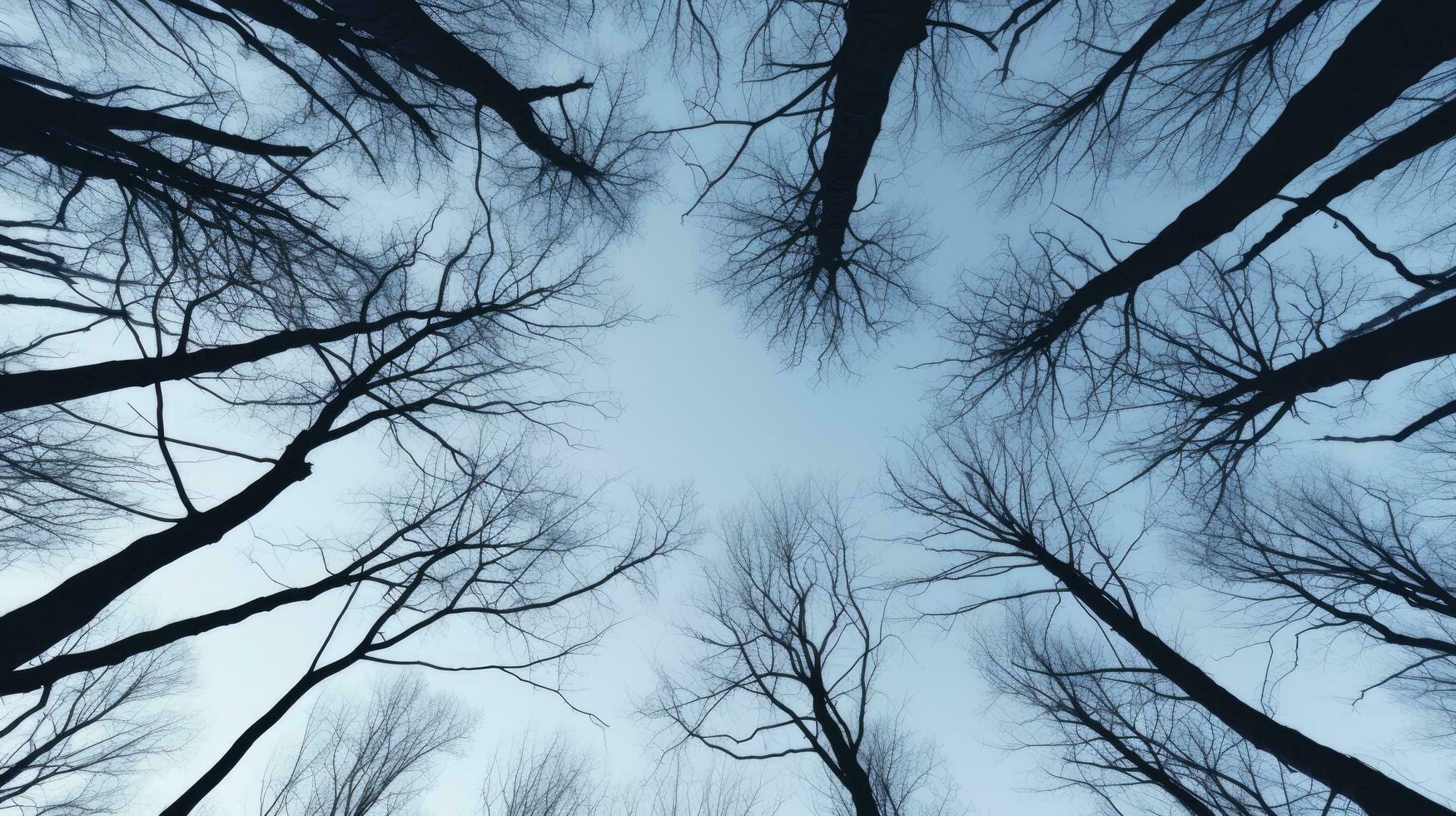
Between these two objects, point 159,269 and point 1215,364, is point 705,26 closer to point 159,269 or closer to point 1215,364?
point 159,269

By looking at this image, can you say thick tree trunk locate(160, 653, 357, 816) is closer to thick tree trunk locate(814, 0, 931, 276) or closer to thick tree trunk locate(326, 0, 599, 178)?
thick tree trunk locate(326, 0, 599, 178)

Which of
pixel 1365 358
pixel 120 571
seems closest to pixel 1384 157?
pixel 1365 358

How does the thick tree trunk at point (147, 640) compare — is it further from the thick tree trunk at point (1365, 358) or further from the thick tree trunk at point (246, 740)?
the thick tree trunk at point (1365, 358)

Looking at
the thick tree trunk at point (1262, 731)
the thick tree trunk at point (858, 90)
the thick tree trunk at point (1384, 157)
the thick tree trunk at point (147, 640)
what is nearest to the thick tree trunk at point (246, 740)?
the thick tree trunk at point (147, 640)

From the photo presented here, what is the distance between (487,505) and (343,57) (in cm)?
450

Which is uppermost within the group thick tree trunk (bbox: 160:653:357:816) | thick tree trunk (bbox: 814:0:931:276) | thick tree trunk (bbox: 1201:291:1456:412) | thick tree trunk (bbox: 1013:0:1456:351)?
thick tree trunk (bbox: 814:0:931:276)

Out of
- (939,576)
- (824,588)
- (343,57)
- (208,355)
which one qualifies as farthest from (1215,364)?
(208,355)

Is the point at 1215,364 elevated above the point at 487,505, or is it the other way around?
the point at 1215,364

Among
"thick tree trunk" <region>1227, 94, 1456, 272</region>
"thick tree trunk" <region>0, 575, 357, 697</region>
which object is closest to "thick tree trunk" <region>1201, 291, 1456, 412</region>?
"thick tree trunk" <region>1227, 94, 1456, 272</region>

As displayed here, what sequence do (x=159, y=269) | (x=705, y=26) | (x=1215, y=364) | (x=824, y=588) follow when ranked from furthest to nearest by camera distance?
(x=824, y=588)
(x=1215, y=364)
(x=159, y=269)
(x=705, y=26)

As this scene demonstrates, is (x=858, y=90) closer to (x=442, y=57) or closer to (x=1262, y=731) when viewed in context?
(x=442, y=57)

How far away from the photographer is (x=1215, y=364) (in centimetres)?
504

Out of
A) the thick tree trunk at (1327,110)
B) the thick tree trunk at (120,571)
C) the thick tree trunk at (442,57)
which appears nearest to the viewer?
the thick tree trunk at (120,571)

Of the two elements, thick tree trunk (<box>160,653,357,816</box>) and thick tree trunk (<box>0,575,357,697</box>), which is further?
thick tree trunk (<box>160,653,357,816</box>)
